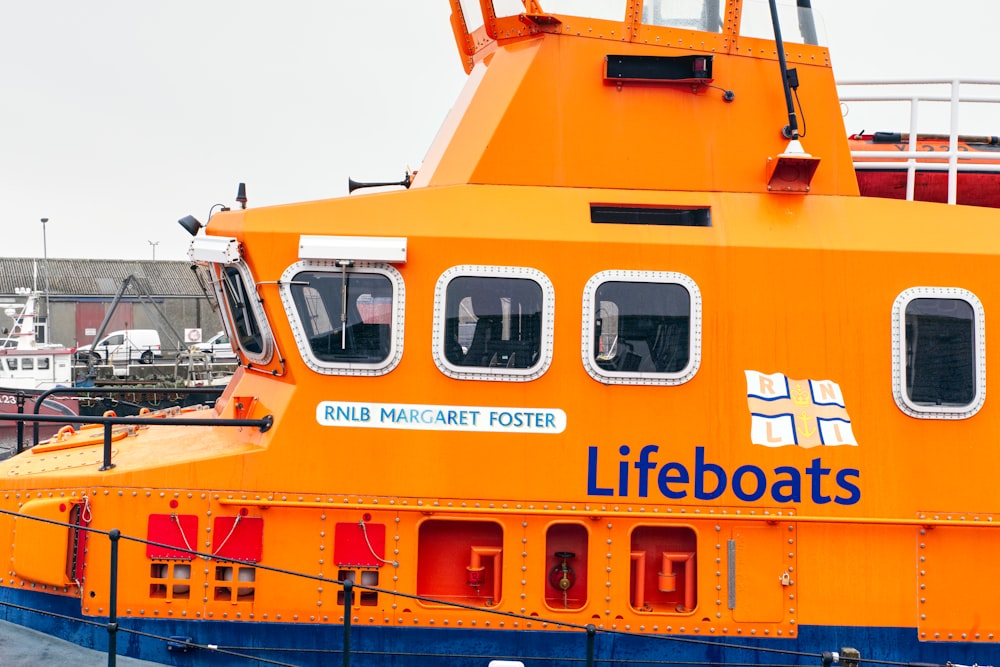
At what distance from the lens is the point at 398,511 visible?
5.01 m

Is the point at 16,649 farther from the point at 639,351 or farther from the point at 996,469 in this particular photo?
the point at 996,469

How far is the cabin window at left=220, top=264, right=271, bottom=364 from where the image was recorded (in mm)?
5215

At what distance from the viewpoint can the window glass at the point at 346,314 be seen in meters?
5.09

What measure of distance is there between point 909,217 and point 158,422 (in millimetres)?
4632

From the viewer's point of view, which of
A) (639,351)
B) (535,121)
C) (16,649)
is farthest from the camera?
(535,121)

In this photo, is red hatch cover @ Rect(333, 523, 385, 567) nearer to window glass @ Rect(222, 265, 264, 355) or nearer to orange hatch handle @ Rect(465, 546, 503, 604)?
orange hatch handle @ Rect(465, 546, 503, 604)

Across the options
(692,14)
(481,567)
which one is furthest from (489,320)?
(692,14)

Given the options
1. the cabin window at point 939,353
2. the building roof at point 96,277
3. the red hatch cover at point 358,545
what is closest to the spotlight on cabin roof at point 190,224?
the red hatch cover at point 358,545

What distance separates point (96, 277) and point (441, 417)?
171 feet

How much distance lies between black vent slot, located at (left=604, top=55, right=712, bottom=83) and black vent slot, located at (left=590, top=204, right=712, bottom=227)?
2.68ft

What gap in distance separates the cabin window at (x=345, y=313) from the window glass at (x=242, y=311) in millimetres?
338

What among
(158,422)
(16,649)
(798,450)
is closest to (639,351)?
(798,450)

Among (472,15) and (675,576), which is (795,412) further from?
(472,15)

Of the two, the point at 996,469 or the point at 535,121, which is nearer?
the point at 996,469
